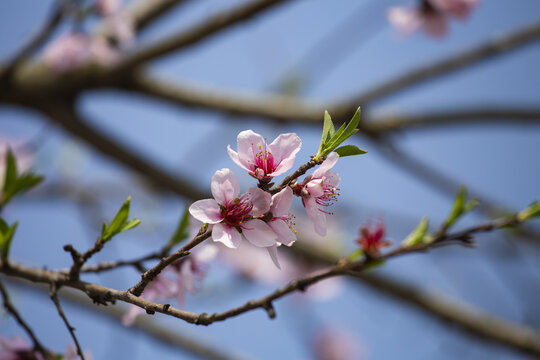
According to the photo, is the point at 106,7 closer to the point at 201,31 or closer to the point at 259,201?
the point at 201,31

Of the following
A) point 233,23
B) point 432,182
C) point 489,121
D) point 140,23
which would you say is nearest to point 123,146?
point 140,23

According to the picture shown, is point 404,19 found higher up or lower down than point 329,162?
higher up

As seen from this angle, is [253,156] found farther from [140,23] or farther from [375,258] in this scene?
[140,23]

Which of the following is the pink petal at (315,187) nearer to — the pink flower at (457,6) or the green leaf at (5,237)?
the green leaf at (5,237)

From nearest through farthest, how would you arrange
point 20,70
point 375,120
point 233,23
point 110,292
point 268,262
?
point 110,292 → point 233,23 → point 375,120 → point 20,70 → point 268,262

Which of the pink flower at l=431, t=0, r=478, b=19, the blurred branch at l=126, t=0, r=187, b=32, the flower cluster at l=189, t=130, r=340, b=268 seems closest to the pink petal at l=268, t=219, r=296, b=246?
the flower cluster at l=189, t=130, r=340, b=268

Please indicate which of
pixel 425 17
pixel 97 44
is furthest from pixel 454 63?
pixel 97 44

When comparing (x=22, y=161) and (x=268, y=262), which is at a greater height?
(x=268, y=262)
